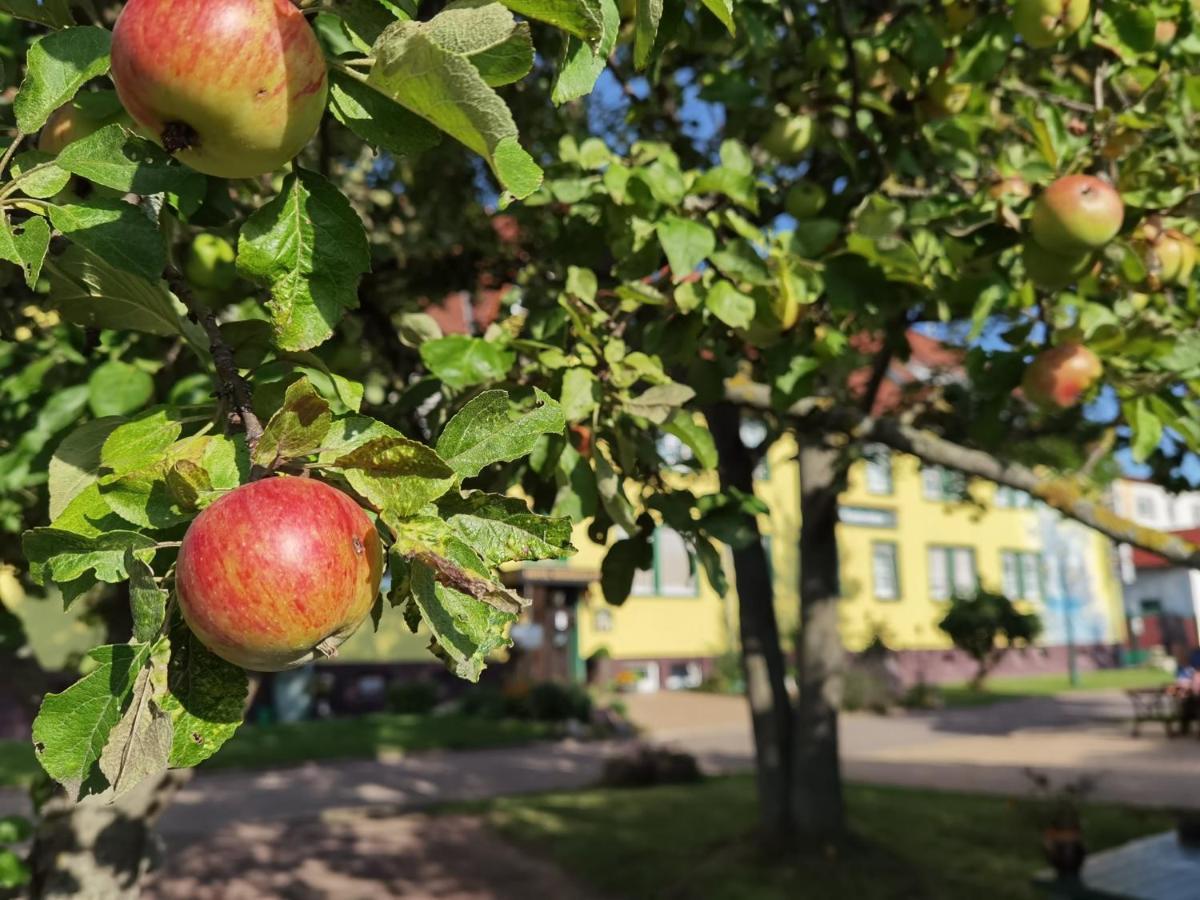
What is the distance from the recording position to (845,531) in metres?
30.6

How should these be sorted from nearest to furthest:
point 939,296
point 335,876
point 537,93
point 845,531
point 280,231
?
1. point 280,231
2. point 939,296
3. point 537,93
4. point 335,876
5. point 845,531

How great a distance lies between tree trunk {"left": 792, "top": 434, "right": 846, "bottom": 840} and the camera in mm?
8039

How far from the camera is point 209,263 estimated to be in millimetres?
2996

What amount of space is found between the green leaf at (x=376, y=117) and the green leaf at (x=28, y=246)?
1.67ft

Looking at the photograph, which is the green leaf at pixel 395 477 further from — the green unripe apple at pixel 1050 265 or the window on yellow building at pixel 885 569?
the window on yellow building at pixel 885 569

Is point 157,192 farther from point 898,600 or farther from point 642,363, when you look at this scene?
point 898,600

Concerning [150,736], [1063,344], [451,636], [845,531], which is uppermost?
[845,531]

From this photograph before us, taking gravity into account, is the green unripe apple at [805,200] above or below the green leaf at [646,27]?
above

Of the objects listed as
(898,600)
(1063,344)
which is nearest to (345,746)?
(1063,344)

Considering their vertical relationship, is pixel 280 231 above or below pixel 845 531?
below

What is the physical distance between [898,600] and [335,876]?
83.0 feet

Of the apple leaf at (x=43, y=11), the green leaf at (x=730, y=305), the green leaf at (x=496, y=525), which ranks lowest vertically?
the green leaf at (x=496, y=525)

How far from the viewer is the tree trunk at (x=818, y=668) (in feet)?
26.4

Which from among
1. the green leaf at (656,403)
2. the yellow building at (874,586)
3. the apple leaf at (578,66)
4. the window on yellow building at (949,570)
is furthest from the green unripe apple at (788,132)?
the window on yellow building at (949,570)
